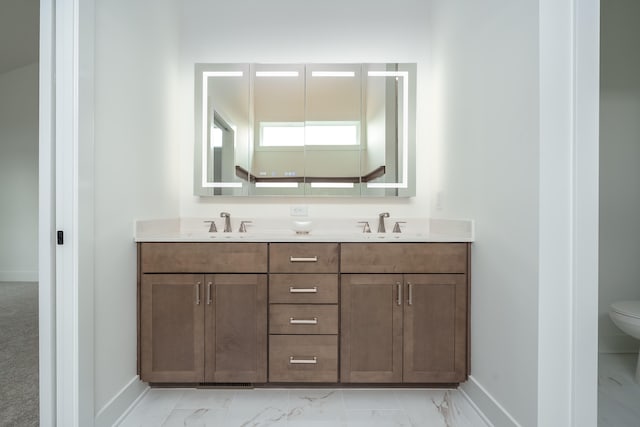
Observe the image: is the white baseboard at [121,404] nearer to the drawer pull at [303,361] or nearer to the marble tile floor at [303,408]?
the marble tile floor at [303,408]

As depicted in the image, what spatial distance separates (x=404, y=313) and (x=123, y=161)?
1656mm

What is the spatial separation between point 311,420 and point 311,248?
84 centimetres

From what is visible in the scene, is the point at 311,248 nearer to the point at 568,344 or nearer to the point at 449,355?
the point at 449,355

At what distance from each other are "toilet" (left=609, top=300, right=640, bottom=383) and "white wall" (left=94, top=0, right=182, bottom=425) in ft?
8.79

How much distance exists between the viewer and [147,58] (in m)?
1.83

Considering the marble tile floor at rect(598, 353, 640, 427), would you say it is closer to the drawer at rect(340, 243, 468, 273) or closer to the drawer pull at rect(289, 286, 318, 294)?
the drawer at rect(340, 243, 468, 273)

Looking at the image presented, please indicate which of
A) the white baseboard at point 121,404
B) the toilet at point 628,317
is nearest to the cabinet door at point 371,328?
the white baseboard at point 121,404

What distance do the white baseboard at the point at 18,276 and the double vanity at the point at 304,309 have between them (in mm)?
3540

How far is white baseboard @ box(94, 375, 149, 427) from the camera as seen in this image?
1428 millimetres

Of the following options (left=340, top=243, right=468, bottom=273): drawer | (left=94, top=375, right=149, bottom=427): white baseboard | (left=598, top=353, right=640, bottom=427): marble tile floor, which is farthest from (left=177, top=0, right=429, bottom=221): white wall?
(left=598, top=353, right=640, bottom=427): marble tile floor

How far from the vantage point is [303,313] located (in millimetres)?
1734

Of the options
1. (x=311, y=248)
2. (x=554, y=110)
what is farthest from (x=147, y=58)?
(x=554, y=110)

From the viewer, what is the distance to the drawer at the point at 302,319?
173 centimetres

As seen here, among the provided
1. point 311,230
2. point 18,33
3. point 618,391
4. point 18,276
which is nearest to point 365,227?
point 311,230
